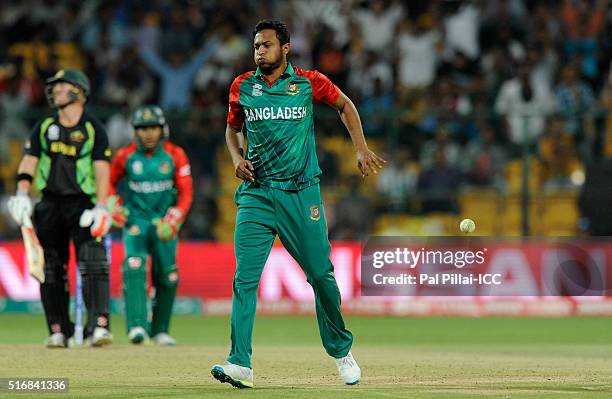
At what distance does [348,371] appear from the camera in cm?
905

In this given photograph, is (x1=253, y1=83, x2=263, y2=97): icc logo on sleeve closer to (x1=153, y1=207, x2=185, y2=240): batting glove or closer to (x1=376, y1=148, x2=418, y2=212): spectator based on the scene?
(x1=153, y1=207, x2=185, y2=240): batting glove

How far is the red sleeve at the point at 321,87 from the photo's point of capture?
29.6 ft

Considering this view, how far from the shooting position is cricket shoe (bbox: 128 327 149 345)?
13.1 metres

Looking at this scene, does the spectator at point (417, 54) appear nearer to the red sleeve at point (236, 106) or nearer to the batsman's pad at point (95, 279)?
the batsman's pad at point (95, 279)

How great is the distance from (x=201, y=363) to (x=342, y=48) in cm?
1063

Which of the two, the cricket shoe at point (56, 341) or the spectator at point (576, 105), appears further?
the spectator at point (576, 105)

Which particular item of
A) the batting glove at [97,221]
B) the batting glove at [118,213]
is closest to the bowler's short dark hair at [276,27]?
the batting glove at [97,221]

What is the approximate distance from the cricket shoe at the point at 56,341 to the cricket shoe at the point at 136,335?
0.85 meters

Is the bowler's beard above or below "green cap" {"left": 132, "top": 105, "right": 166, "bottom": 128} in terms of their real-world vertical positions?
below

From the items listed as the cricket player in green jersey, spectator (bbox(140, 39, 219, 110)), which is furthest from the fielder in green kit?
spectator (bbox(140, 39, 219, 110))

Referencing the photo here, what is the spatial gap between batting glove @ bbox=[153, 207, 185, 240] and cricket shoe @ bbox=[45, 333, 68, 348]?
4.87 ft

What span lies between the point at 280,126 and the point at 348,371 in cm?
173

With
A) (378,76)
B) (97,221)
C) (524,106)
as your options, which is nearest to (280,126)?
(97,221)

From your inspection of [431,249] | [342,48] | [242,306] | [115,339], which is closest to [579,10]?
[342,48]
